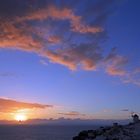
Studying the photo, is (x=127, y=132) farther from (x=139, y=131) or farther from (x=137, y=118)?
(x=137, y=118)

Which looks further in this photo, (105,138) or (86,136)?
(86,136)

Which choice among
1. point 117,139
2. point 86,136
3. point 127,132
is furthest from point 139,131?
point 86,136

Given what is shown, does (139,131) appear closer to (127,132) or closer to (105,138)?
(127,132)

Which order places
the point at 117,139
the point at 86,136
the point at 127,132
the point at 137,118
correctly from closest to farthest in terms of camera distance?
1. the point at 117,139
2. the point at 127,132
3. the point at 86,136
4. the point at 137,118

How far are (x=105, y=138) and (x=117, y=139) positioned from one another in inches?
105

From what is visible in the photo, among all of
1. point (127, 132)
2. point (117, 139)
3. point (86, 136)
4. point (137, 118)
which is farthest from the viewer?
point (137, 118)

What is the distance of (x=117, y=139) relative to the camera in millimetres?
48062

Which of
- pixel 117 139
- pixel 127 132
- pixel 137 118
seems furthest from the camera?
pixel 137 118

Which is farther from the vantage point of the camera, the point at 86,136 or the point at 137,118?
the point at 137,118

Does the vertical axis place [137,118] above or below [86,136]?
above

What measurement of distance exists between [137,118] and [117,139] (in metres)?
19.6

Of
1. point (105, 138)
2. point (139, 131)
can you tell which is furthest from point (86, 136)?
point (139, 131)

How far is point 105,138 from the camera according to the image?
Answer: 5012 centimetres

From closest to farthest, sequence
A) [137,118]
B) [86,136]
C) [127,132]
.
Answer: [127,132]
[86,136]
[137,118]
